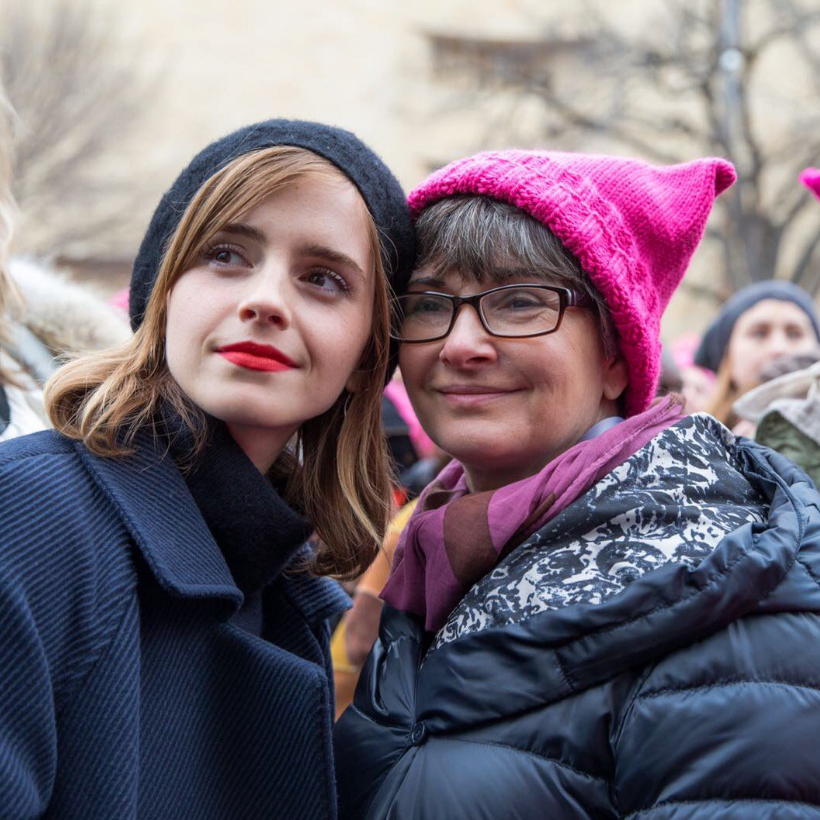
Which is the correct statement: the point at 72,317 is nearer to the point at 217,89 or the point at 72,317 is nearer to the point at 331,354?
the point at 331,354

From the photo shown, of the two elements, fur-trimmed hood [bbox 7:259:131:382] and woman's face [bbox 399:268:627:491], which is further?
fur-trimmed hood [bbox 7:259:131:382]

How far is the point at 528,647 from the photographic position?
72.2 inches

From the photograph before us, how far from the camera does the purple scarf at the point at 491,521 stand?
2.03 metres

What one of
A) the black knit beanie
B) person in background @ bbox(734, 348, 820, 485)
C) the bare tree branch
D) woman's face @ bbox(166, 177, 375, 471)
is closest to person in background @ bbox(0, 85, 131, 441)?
the black knit beanie

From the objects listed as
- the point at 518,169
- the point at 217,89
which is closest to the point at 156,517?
the point at 518,169

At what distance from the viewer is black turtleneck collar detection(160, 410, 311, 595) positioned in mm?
2057

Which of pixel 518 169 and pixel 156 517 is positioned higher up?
pixel 518 169

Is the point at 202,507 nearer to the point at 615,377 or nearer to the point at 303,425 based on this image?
the point at 303,425

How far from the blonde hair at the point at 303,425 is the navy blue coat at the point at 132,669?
9 cm

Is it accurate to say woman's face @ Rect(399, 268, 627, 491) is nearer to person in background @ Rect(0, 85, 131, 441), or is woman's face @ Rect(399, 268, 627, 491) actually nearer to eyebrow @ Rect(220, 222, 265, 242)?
eyebrow @ Rect(220, 222, 265, 242)

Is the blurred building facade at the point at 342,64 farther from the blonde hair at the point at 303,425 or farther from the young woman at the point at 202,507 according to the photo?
the young woman at the point at 202,507

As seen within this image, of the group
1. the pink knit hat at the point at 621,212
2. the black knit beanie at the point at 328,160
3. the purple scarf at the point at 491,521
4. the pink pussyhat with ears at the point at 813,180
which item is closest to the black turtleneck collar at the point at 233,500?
the purple scarf at the point at 491,521

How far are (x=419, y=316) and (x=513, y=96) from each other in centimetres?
1534

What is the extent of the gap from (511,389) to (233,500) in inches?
24.9
